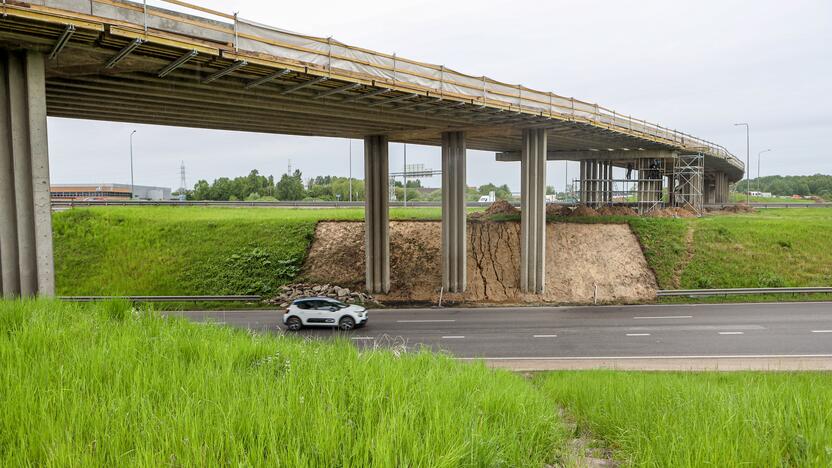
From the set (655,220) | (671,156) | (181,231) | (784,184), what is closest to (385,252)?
(181,231)

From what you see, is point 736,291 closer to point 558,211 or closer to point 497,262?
point 497,262

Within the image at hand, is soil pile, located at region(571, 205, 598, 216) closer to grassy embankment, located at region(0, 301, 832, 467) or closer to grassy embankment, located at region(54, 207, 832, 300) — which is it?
grassy embankment, located at region(54, 207, 832, 300)

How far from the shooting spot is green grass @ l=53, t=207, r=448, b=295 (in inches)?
1145

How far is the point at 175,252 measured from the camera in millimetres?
31922

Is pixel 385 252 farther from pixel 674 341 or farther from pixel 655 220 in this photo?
pixel 655 220

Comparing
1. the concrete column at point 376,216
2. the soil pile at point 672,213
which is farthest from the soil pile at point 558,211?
the concrete column at point 376,216

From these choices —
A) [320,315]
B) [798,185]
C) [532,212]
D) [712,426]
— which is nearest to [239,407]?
[712,426]

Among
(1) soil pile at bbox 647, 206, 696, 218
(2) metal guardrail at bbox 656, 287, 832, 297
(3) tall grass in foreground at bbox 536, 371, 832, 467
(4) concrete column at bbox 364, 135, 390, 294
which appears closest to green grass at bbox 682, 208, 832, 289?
(2) metal guardrail at bbox 656, 287, 832, 297

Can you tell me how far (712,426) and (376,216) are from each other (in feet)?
83.2

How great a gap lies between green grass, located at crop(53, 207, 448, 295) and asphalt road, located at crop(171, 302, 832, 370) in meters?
4.96

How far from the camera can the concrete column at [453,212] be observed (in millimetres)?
27797

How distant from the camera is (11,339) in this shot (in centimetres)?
603

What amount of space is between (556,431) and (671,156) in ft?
144

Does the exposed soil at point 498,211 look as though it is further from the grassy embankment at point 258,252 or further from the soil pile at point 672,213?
the soil pile at point 672,213
